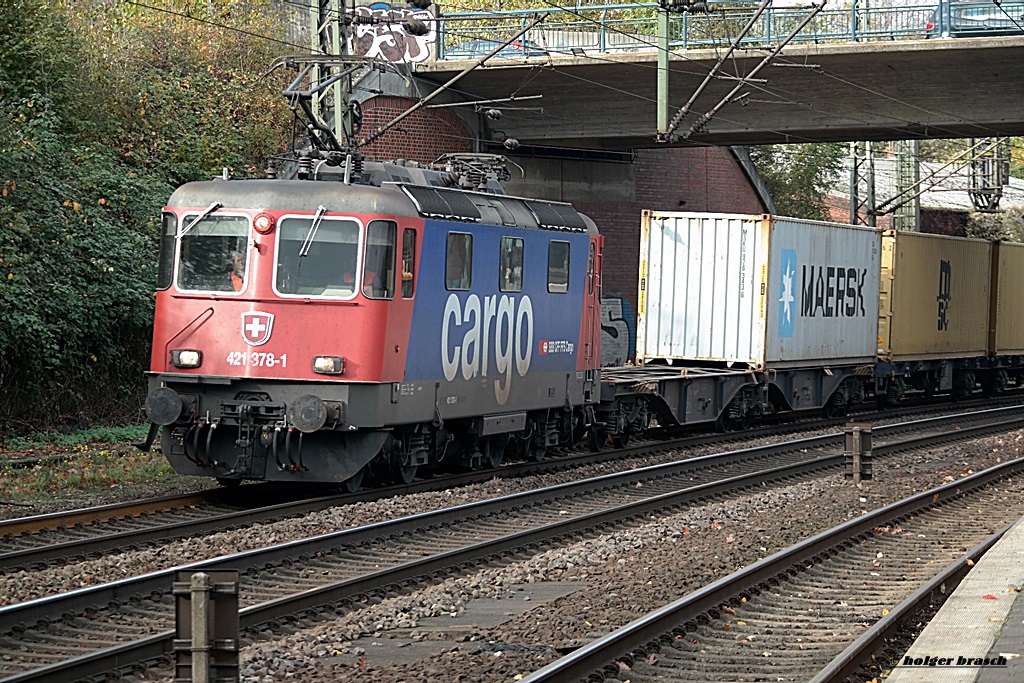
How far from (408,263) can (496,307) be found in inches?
84.0

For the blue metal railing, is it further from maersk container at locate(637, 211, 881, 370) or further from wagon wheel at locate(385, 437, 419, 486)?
wagon wheel at locate(385, 437, 419, 486)

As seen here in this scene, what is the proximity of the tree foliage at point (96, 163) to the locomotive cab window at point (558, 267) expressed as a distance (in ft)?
22.5

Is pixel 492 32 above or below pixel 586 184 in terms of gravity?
above

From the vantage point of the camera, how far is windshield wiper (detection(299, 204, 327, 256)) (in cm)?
1401

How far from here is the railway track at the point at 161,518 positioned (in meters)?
11.3

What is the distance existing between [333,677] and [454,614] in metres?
1.86

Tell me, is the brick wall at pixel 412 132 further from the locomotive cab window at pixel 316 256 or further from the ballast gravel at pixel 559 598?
the ballast gravel at pixel 559 598

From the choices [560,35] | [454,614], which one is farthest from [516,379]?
[560,35]

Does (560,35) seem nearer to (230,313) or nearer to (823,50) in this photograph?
(823,50)

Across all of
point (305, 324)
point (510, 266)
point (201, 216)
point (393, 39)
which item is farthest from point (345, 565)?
point (393, 39)

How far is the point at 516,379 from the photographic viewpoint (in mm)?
17031

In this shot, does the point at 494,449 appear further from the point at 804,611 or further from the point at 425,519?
the point at 804,611

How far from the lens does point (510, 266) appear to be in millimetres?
16562

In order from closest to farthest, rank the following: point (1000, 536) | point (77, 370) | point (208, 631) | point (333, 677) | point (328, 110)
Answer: point (208, 631) → point (333, 677) → point (1000, 536) → point (77, 370) → point (328, 110)
